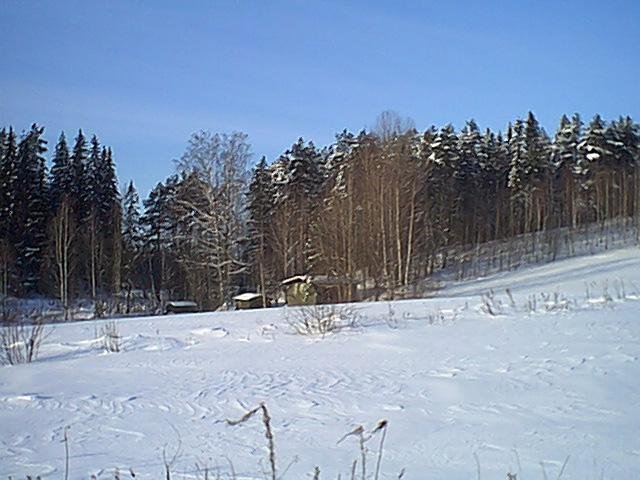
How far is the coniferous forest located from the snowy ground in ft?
62.3

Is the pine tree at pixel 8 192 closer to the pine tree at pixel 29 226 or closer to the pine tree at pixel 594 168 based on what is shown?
the pine tree at pixel 29 226

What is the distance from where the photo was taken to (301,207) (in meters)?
41.2

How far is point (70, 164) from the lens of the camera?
4553 centimetres

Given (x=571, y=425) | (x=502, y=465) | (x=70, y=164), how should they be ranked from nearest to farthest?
1. (x=502, y=465)
2. (x=571, y=425)
3. (x=70, y=164)

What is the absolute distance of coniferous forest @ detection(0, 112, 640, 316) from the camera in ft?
109

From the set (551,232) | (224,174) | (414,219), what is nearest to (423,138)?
(551,232)

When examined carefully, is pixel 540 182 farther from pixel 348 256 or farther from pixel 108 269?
pixel 108 269

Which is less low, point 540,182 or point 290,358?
point 540,182

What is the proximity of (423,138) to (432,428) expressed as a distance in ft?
143

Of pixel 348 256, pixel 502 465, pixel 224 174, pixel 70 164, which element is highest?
pixel 70 164

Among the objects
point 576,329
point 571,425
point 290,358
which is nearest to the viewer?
point 571,425

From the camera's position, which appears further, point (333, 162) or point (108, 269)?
point (333, 162)

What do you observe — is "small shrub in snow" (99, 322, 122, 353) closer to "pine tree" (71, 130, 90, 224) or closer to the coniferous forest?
the coniferous forest

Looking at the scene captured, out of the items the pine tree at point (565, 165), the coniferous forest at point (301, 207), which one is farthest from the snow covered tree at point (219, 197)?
the pine tree at point (565, 165)
